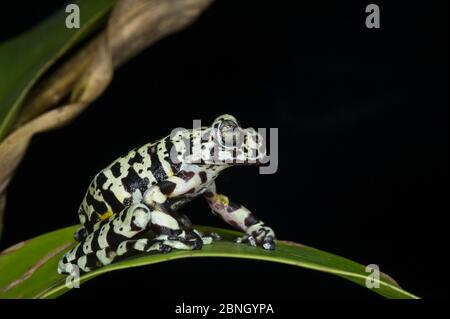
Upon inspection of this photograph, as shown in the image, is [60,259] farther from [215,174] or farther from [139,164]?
[215,174]

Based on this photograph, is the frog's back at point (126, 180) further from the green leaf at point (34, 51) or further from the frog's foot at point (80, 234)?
the green leaf at point (34, 51)

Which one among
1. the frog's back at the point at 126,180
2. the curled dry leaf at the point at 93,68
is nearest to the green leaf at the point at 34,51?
the curled dry leaf at the point at 93,68

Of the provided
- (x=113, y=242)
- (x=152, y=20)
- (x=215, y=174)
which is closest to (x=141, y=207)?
(x=113, y=242)

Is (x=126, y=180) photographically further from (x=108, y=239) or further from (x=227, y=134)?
(x=227, y=134)

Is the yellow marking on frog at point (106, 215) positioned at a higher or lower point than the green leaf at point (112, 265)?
higher

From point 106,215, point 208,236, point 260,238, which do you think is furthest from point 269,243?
point 106,215

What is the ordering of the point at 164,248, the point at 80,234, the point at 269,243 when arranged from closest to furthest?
the point at 164,248 → the point at 269,243 → the point at 80,234
